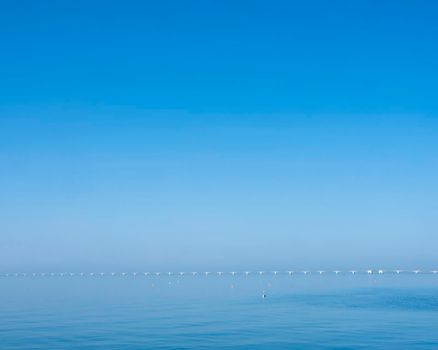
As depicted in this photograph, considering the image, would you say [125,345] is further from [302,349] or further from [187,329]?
[302,349]

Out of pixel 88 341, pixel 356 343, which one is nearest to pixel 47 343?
pixel 88 341

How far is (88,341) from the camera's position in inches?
2142

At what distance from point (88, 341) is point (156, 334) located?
304 inches

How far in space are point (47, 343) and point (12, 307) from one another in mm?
42598

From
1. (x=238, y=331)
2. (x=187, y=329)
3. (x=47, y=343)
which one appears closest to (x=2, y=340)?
(x=47, y=343)

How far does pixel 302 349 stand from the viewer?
4953 cm

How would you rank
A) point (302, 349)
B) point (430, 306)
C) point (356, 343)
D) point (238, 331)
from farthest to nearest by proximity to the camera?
point (430, 306) < point (238, 331) < point (356, 343) < point (302, 349)

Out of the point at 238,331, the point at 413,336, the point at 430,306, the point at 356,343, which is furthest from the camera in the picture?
the point at 430,306

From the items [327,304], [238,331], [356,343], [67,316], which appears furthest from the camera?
[327,304]

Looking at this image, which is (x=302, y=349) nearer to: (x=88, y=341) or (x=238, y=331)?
(x=238, y=331)

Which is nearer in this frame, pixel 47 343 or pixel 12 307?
pixel 47 343

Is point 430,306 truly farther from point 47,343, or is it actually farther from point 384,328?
point 47,343

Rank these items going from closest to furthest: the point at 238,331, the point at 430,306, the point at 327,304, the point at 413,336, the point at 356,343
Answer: the point at 356,343
the point at 413,336
the point at 238,331
the point at 430,306
the point at 327,304

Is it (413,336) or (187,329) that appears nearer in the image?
(413,336)
